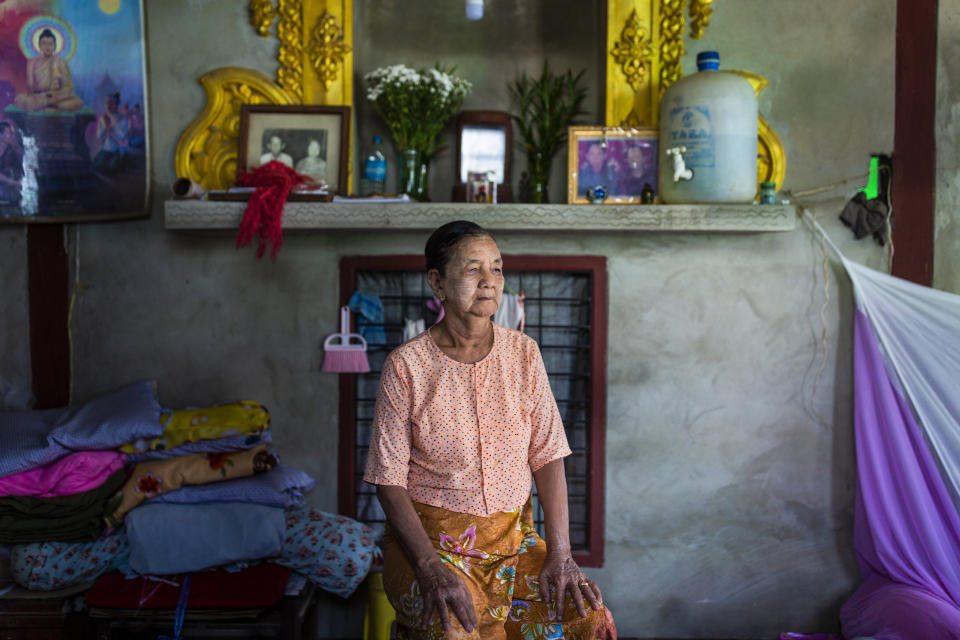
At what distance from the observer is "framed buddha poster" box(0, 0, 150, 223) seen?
3318mm

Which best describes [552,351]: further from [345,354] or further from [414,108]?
[414,108]

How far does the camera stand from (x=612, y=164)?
11.3ft

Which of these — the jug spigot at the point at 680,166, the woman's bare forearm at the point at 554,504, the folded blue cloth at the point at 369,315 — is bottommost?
the woman's bare forearm at the point at 554,504

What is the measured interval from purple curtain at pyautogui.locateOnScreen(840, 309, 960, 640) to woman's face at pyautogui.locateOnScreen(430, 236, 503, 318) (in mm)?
1949

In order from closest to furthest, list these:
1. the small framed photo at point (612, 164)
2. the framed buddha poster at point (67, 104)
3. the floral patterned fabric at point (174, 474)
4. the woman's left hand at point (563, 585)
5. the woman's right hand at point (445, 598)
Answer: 1. the woman's right hand at point (445, 598)
2. the woman's left hand at point (563, 585)
3. the floral patterned fabric at point (174, 474)
4. the framed buddha poster at point (67, 104)
5. the small framed photo at point (612, 164)

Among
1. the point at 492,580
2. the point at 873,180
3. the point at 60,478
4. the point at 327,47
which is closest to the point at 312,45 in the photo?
the point at 327,47

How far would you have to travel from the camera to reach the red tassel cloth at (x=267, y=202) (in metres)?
3.14

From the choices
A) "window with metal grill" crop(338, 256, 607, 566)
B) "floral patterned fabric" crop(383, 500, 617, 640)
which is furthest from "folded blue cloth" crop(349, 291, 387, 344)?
"floral patterned fabric" crop(383, 500, 617, 640)

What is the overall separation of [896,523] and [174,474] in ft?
9.27

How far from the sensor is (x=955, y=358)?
2990mm

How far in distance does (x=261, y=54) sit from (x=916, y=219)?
293 cm

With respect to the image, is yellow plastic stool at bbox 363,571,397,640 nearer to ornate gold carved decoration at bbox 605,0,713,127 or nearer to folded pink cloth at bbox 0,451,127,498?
folded pink cloth at bbox 0,451,127,498

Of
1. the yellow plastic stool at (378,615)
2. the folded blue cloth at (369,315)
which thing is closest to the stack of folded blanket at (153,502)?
the yellow plastic stool at (378,615)

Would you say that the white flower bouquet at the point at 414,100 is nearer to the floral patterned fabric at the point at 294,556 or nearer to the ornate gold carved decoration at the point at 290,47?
the ornate gold carved decoration at the point at 290,47
